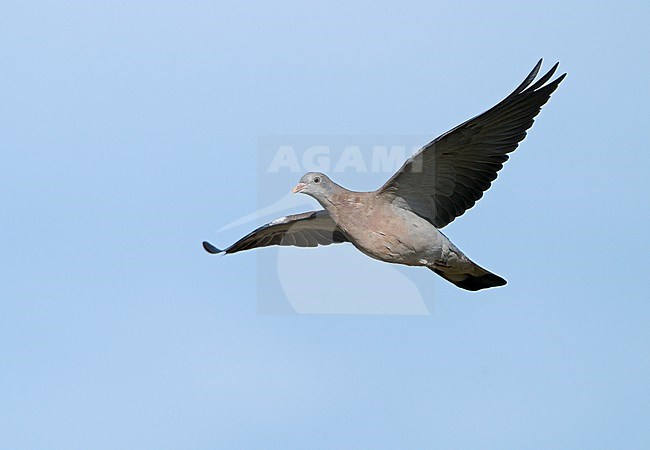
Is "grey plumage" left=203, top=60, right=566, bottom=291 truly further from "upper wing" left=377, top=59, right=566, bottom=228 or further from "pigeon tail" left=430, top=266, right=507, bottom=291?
"pigeon tail" left=430, top=266, right=507, bottom=291

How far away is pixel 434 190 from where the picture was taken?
11.6 meters

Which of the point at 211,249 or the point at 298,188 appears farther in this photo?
the point at 211,249

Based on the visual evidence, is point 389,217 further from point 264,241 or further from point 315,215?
point 264,241

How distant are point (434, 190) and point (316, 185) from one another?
1102mm

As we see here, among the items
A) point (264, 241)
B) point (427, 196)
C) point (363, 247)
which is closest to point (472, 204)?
point (427, 196)

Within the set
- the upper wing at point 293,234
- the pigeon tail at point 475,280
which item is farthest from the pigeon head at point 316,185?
the pigeon tail at point 475,280

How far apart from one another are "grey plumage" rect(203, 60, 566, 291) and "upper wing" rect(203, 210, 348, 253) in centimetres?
111

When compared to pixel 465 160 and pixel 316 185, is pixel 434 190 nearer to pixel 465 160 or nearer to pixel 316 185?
pixel 465 160

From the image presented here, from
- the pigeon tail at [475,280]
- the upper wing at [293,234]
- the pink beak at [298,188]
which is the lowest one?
the pigeon tail at [475,280]

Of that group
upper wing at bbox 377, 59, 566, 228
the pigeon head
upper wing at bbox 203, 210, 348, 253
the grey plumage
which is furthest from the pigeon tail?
the pigeon head

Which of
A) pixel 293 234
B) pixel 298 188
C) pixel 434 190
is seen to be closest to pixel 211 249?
pixel 293 234

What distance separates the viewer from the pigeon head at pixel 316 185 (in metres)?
11.4

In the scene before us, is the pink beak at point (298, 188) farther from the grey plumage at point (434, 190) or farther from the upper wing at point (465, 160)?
the upper wing at point (465, 160)

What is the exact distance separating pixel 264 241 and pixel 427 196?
2.29m
